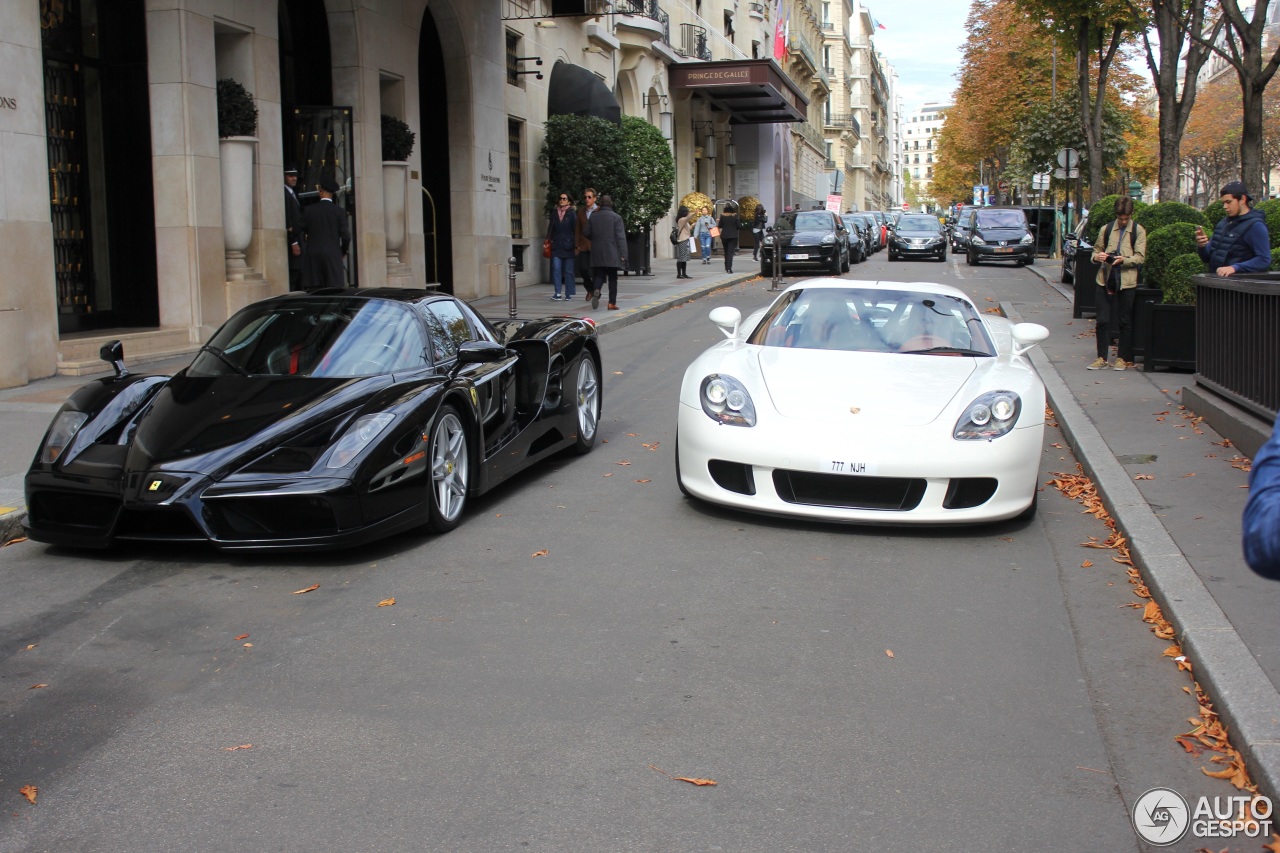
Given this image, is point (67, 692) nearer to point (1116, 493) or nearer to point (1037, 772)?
point (1037, 772)

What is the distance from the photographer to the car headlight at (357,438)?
19.7 feet

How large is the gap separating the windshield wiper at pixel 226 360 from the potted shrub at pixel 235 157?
30.5 ft

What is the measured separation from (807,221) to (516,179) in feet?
32.0

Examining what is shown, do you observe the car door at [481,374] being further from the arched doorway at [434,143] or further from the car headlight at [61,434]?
the arched doorway at [434,143]

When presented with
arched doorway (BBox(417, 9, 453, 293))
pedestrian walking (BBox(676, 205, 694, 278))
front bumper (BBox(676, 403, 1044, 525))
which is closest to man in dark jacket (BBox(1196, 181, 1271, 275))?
front bumper (BBox(676, 403, 1044, 525))

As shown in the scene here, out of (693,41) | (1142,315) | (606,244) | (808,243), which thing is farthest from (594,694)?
(693,41)

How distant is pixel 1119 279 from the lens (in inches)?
505

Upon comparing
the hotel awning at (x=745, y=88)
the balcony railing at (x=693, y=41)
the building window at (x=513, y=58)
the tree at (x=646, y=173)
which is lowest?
the tree at (x=646, y=173)

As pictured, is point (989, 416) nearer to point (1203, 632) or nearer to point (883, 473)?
point (883, 473)

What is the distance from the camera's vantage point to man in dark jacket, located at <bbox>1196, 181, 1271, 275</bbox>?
10.8 m

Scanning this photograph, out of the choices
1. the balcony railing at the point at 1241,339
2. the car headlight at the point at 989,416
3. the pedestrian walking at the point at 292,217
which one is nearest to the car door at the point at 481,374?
the car headlight at the point at 989,416

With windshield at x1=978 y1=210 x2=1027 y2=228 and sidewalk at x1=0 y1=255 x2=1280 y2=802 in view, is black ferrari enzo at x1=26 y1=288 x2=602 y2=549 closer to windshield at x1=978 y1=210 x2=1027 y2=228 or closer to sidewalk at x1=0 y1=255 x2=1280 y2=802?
sidewalk at x1=0 y1=255 x2=1280 y2=802

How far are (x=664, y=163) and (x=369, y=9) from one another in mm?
10894

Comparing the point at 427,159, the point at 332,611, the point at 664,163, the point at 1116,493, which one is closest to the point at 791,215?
the point at 664,163
